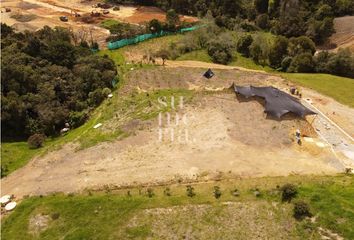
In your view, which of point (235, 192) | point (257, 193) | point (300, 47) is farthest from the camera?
point (300, 47)

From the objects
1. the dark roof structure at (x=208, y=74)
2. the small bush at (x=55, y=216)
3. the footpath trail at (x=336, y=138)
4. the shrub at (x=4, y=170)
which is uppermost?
the dark roof structure at (x=208, y=74)

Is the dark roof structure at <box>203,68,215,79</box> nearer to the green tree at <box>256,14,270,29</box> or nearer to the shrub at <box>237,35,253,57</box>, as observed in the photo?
the shrub at <box>237,35,253,57</box>

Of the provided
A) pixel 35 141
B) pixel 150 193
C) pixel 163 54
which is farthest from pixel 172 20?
pixel 150 193

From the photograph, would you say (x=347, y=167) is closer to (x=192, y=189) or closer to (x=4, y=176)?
(x=192, y=189)

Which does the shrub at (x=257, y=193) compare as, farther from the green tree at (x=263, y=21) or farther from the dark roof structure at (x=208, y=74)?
the green tree at (x=263, y=21)

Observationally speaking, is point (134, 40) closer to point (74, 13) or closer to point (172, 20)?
point (172, 20)

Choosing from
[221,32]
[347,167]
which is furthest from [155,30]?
[347,167]

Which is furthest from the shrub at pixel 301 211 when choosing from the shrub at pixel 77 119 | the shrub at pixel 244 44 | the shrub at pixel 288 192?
the shrub at pixel 244 44
